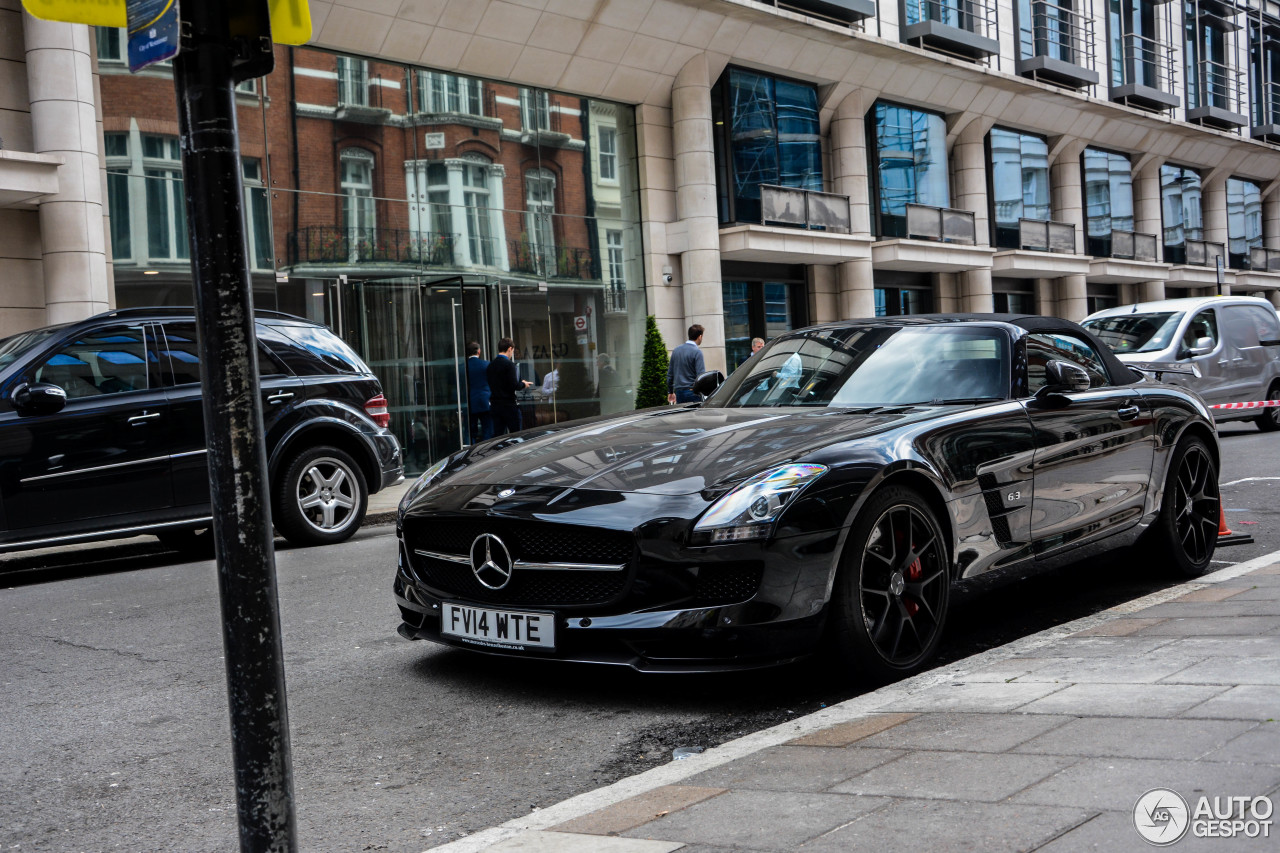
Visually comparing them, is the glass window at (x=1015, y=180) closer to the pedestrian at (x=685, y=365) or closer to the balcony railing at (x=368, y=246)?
the balcony railing at (x=368, y=246)

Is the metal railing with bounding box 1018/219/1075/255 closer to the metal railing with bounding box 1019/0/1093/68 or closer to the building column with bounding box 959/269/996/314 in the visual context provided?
the building column with bounding box 959/269/996/314

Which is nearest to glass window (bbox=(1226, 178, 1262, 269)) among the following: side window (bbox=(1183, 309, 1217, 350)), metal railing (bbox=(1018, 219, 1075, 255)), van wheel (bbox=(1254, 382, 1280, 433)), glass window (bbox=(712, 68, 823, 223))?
metal railing (bbox=(1018, 219, 1075, 255))

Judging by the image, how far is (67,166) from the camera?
1419 centimetres

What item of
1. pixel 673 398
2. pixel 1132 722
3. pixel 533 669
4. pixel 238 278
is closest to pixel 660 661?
pixel 533 669

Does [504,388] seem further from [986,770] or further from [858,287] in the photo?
[986,770]

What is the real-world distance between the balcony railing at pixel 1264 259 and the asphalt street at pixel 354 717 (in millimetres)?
40406

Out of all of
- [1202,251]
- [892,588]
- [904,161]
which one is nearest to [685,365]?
[892,588]

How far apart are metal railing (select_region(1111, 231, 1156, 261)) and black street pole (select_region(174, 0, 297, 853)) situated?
36.2 metres

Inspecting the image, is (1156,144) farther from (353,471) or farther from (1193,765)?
(1193,765)

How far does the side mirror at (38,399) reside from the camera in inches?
325

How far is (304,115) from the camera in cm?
1700

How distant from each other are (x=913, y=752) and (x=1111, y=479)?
2.85 metres

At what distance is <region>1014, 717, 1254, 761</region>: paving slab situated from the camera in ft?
10.0

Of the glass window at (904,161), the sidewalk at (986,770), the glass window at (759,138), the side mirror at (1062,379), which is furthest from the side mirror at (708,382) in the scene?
the glass window at (904,161)
